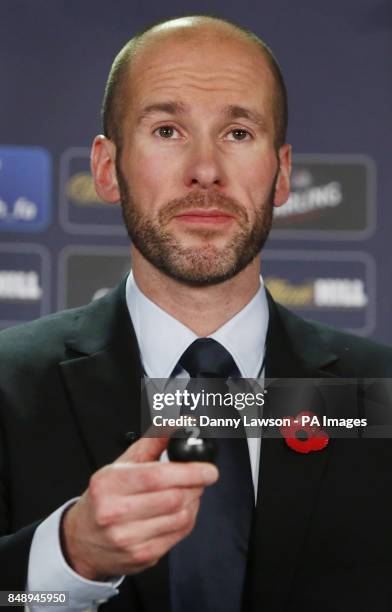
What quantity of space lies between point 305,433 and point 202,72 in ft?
1.51

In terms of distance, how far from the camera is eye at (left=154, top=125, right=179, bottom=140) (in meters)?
1.31

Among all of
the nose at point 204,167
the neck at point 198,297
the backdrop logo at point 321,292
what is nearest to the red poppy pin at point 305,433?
the neck at point 198,297

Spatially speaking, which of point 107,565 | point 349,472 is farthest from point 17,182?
point 107,565

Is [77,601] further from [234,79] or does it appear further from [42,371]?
[234,79]

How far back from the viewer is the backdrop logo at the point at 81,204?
2477 millimetres

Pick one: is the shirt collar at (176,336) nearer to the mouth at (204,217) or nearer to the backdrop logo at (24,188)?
the mouth at (204,217)

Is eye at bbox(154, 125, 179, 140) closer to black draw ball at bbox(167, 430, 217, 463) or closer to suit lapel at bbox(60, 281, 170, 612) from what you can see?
suit lapel at bbox(60, 281, 170, 612)

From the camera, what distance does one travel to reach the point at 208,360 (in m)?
1.25

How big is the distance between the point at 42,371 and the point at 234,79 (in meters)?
0.43

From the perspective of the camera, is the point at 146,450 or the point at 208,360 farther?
the point at 208,360

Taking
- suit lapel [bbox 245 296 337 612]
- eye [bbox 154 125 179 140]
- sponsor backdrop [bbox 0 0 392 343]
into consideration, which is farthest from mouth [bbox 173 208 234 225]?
sponsor backdrop [bbox 0 0 392 343]

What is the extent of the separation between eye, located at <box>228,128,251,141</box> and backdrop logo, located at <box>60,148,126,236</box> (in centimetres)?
117

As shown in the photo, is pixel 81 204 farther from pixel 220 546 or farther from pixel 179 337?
pixel 220 546

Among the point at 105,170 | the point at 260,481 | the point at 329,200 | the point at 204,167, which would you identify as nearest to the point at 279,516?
the point at 260,481
